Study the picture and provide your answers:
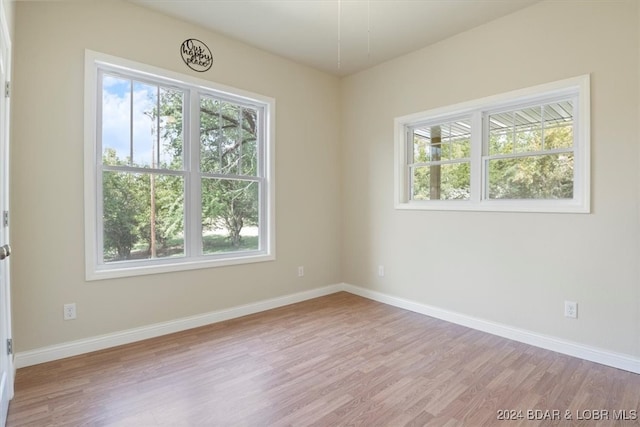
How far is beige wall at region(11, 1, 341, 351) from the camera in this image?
239 cm

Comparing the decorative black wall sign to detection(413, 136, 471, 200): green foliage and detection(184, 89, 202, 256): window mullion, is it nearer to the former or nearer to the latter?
detection(184, 89, 202, 256): window mullion

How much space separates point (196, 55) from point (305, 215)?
2071 millimetres

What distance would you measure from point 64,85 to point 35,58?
23 centimetres

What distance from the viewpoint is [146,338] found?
2.90 meters

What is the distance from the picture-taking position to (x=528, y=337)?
285 cm

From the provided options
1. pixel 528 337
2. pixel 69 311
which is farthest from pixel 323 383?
pixel 69 311

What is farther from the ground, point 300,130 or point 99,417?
point 300,130

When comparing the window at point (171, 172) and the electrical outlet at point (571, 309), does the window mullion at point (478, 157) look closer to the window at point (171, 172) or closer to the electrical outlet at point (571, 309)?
the electrical outlet at point (571, 309)

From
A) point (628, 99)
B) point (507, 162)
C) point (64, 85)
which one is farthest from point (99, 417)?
point (628, 99)

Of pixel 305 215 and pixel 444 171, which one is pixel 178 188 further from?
pixel 444 171

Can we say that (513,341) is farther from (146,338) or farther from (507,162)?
(146,338)

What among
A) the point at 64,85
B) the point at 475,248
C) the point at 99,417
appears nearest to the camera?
the point at 99,417

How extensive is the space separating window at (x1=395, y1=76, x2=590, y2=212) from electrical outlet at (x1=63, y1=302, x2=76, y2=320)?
10.5ft

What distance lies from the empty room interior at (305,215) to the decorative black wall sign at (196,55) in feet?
0.08
